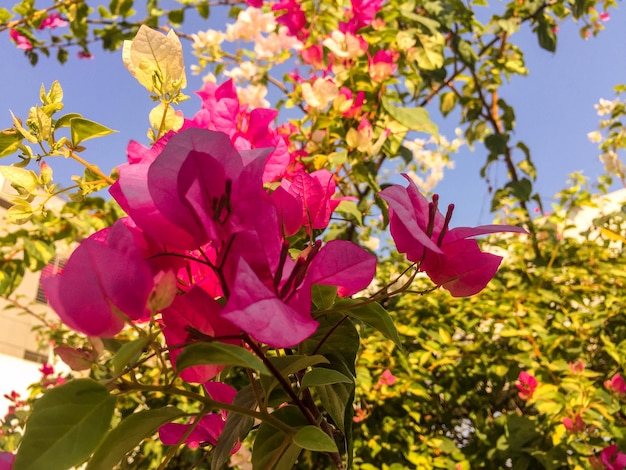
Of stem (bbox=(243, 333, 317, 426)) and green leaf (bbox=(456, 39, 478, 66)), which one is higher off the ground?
green leaf (bbox=(456, 39, 478, 66))

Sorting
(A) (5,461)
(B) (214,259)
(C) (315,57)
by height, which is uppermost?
(C) (315,57)

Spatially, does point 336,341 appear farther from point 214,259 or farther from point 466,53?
point 466,53

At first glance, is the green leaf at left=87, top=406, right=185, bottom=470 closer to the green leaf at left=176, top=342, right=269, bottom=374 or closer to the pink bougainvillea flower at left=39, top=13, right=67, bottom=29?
the green leaf at left=176, top=342, right=269, bottom=374

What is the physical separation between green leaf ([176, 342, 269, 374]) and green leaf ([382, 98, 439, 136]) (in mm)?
872

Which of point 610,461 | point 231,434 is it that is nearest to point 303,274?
point 231,434

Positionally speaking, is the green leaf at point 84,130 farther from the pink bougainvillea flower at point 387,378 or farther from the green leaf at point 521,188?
the green leaf at point 521,188

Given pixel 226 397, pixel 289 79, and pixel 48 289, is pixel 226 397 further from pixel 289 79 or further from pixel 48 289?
pixel 289 79

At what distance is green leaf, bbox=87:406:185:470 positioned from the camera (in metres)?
0.24

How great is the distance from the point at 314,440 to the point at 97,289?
120 mm

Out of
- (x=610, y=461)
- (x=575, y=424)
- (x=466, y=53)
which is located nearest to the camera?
(x=610, y=461)

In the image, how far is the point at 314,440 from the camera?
0.25 metres

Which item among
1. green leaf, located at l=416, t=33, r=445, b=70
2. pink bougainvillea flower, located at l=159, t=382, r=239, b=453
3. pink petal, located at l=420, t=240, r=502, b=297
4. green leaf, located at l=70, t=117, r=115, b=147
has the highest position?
green leaf, located at l=416, t=33, r=445, b=70

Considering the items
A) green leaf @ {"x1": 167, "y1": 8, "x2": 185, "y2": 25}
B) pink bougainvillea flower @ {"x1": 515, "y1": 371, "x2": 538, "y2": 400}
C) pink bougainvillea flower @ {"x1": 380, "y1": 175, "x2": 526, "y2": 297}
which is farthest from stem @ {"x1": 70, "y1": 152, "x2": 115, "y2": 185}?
green leaf @ {"x1": 167, "y1": 8, "x2": 185, "y2": 25}

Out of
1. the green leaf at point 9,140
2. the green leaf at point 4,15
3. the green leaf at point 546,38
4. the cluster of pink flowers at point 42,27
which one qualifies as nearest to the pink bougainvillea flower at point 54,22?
the cluster of pink flowers at point 42,27
